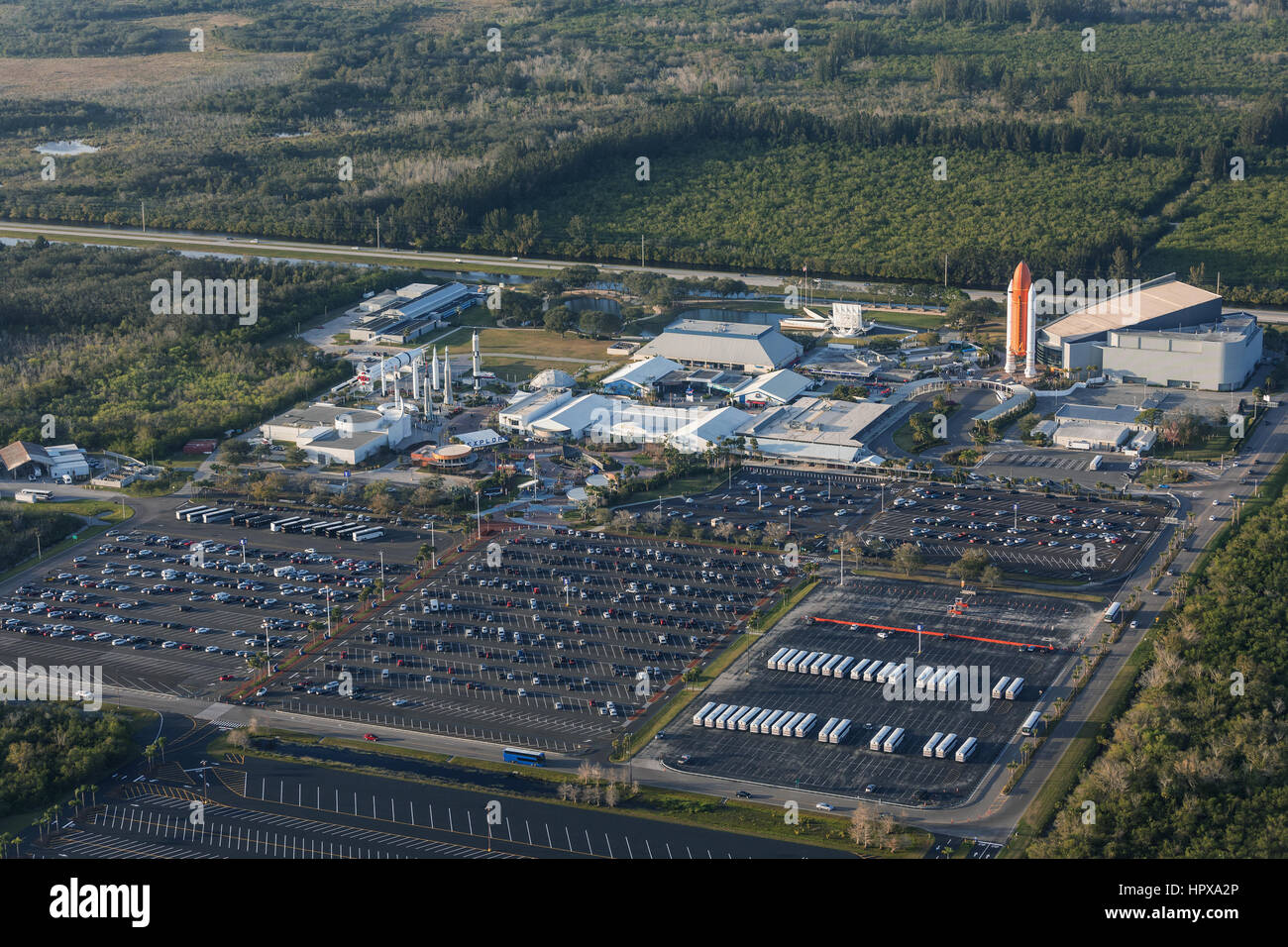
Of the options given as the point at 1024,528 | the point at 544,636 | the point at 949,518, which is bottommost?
the point at 544,636

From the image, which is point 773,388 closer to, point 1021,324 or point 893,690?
point 1021,324

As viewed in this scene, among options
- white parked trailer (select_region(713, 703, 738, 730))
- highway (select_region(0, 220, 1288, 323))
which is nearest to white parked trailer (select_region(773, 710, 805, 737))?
white parked trailer (select_region(713, 703, 738, 730))

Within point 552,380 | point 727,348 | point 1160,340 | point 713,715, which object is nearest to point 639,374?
point 552,380

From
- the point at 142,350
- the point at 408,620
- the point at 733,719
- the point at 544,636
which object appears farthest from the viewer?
the point at 142,350

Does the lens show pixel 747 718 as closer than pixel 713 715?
Yes

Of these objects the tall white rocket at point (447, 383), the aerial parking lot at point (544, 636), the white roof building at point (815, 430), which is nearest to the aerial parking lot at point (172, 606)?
the aerial parking lot at point (544, 636)

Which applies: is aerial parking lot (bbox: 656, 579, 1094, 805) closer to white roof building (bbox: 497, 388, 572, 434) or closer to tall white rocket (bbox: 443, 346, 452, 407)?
white roof building (bbox: 497, 388, 572, 434)
